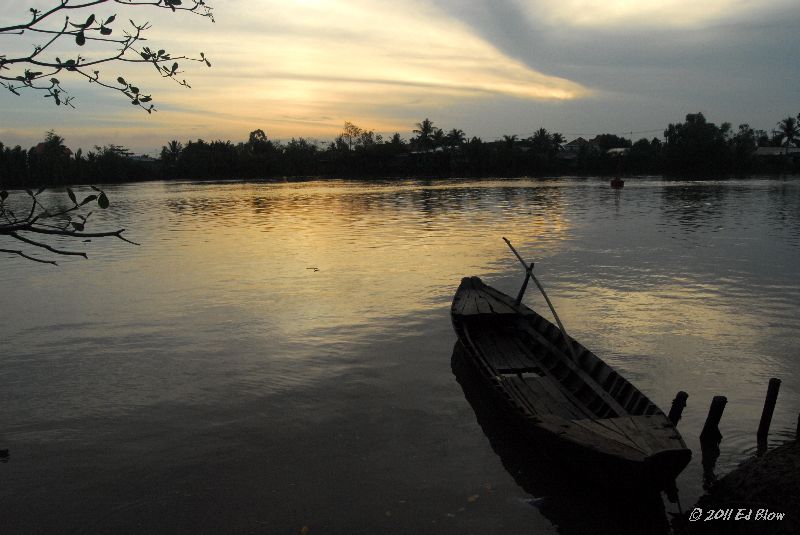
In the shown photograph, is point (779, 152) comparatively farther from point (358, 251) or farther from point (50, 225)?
point (50, 225)

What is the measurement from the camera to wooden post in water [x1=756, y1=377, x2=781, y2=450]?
672 cm

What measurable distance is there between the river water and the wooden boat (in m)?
0.71

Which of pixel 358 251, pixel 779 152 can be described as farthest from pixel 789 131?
pixel 358 251

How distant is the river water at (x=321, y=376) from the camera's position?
6230 mm

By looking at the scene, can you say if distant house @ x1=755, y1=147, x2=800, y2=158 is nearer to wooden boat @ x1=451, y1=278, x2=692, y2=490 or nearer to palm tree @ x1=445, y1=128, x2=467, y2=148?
palm tree @ x1=445, y1=128, x2=467, y2=148

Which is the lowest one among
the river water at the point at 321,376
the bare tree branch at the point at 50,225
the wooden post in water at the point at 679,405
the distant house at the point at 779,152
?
the river water at the point at 321,376

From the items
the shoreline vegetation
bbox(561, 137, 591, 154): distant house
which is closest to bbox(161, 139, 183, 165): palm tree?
the shoreline vegetation

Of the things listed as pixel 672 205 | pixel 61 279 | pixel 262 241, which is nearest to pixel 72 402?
pixel 61 279

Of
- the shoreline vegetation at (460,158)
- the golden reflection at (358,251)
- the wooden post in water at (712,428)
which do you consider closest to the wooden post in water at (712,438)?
the wooden post in water at (712,428)

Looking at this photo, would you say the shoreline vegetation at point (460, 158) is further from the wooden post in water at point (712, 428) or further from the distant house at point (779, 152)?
the wooden post in water at point (712, 428)

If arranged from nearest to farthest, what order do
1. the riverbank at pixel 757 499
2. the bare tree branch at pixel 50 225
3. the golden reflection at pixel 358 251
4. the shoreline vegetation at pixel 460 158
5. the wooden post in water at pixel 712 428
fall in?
the bare tree branch at pixel 50 225 → the riverbank at pixel 757 499 → the wooden post in water at pixel 712 428 → the golden reflection at pixel 358 251 → the shoreline vegetation at pixel 460 158

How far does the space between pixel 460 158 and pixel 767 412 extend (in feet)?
332

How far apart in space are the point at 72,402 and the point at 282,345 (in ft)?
12.0

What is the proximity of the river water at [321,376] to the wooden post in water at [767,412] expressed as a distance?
7.4 inches
